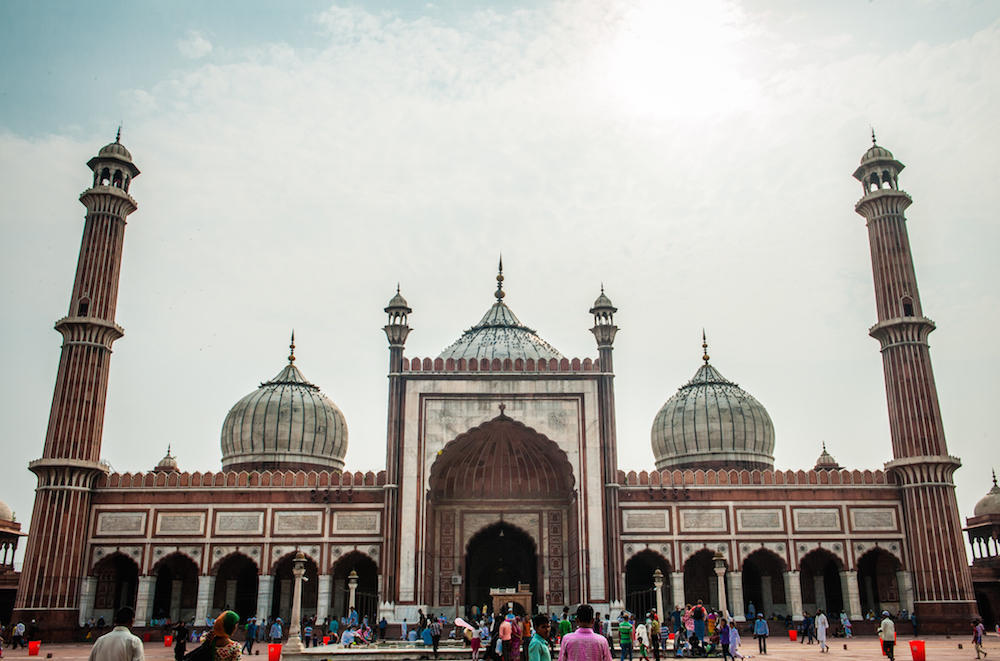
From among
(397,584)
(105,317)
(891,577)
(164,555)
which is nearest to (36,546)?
(164,555)

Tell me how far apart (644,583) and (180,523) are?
41.8ft

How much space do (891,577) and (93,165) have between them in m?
24.6

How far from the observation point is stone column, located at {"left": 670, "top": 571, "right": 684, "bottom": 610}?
72.2ft

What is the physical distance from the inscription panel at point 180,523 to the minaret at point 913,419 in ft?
58.9

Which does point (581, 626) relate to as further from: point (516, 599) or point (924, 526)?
point (924, 526)

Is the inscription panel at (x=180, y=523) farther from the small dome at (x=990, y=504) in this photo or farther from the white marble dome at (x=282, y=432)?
the small dome at (x=990, y=504)

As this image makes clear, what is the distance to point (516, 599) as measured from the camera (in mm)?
19812

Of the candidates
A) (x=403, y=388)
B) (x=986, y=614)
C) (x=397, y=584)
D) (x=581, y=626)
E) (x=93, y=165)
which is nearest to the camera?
(x=581, y=626)

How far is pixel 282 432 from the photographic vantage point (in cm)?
2769

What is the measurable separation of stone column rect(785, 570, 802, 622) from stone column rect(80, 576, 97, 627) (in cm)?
1743

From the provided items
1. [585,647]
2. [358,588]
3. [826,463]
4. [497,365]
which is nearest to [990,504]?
[826,463]

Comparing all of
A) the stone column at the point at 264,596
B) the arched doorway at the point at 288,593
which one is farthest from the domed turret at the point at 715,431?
the stone column at the point at 264,596

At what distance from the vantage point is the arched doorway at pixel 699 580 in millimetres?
24172

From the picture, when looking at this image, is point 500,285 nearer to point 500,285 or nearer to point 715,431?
point 500,285
